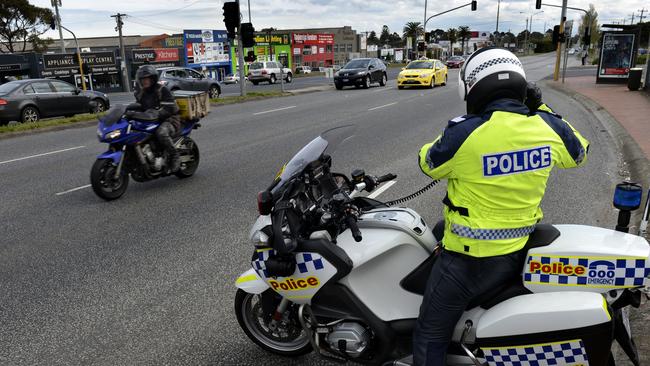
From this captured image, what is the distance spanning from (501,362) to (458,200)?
0.79 m

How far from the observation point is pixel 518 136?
7.32 feet

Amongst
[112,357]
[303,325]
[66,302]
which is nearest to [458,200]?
[303,325]

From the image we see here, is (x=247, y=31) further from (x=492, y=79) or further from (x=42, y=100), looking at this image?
(x=492, y=79)

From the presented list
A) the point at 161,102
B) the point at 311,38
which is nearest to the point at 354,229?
the point at 161,102

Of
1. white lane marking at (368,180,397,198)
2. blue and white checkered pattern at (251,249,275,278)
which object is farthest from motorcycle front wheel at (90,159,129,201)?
blue and white checkered pattern at (251,249,275,278)

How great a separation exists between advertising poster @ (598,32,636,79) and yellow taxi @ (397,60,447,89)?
794 centimetres

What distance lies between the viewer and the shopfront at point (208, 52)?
5862 cm

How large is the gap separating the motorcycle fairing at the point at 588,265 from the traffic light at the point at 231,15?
19136 mm

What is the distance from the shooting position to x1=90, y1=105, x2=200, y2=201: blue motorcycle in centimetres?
682

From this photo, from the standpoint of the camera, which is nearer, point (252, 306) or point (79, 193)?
point (252, 306)

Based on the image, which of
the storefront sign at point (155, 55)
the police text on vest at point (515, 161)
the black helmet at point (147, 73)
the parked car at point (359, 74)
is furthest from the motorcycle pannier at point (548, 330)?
the storefront sign at point (155, 55)

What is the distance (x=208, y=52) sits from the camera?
6100 cm

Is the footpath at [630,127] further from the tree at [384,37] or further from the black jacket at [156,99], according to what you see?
the tree at [384,37]

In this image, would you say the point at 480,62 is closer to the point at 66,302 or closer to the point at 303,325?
the point at 303,325
